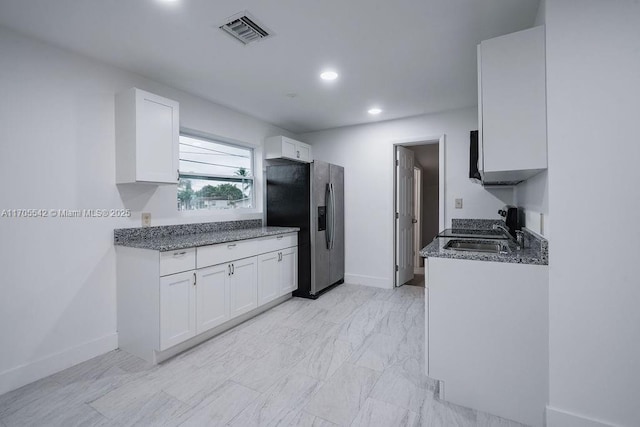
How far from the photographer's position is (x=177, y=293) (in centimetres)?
231

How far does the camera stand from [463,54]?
2369 mm

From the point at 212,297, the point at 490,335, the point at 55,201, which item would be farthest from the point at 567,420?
the point at 55,201

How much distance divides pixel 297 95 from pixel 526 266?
2668 millimetres

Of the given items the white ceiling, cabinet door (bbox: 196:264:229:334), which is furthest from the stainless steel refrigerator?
cabinet door (bbox: 196:264:229:334)

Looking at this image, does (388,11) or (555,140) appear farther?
(388,11)

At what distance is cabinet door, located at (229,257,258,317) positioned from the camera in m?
2.83

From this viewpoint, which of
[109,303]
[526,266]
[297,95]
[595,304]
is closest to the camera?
[595,304]

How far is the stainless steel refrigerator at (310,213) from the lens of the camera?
3792 millimetres

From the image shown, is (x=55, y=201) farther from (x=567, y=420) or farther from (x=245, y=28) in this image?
(x=567, y=420)

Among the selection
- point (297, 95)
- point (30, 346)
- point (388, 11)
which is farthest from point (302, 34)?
point (30, 346)

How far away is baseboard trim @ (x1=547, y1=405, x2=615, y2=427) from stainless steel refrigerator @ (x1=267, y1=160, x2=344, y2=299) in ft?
8.39

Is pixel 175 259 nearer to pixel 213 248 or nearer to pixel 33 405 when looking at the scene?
pixel 213 248

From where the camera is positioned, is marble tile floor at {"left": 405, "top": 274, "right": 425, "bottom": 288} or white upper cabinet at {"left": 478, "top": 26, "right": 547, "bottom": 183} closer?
white upper cabinet at {"left": 478, "top": 26, "right": 547, "bottom": 183}

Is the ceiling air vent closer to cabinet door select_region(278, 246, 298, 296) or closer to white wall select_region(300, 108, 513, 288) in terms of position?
cabinet door select_region(278, 246, 298, 296)
